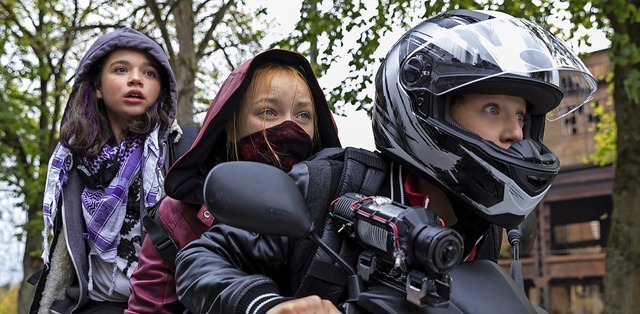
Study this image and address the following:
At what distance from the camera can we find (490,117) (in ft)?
6.87

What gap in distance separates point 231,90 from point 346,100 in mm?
6761

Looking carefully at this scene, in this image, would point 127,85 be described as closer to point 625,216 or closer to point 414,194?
point 414,194

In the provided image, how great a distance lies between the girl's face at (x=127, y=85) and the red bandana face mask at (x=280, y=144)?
129 centimetres

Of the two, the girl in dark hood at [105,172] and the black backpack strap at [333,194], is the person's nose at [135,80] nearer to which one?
the girl in dark hood at [105,172]

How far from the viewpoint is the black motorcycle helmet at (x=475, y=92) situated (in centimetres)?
198

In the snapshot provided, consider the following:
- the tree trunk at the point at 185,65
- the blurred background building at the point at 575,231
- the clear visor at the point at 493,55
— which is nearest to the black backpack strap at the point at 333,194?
the clear visor at the point at 493,55

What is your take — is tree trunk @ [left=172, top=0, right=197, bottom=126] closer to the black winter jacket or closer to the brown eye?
the black winter jacket

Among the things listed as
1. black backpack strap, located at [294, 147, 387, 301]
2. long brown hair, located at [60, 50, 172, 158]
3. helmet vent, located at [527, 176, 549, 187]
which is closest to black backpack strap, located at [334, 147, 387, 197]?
black backpack strap, located at [294, 147, 387, 301]

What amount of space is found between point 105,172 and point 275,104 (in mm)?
1232

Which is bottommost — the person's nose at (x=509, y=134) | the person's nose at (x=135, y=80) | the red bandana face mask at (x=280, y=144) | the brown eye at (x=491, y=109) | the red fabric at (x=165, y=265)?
the red fabric at (x=165, y=265)

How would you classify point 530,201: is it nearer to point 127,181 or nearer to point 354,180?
point 354,180

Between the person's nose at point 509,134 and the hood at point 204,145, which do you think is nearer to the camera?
the person's nose at point 509,134

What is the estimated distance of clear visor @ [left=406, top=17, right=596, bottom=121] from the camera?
199 cm

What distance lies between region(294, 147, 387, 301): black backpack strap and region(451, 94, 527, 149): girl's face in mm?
251
